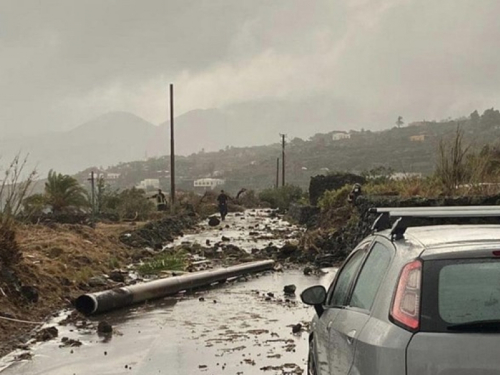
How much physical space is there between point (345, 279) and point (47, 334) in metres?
6.41

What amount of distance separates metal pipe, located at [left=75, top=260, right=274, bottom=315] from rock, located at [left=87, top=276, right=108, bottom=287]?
165 centimetres

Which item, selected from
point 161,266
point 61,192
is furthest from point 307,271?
point 61,192

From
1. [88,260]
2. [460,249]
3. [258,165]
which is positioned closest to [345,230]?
[88,260]

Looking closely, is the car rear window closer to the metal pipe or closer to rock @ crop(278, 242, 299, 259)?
the metal pipe

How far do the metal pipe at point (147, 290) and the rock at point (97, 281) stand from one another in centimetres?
165

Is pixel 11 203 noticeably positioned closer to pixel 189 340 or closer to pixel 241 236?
pixel 189 340

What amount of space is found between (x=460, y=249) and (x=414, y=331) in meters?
0.50

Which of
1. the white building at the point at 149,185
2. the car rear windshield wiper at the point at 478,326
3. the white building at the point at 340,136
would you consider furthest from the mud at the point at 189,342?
the white building at the point at 340,136

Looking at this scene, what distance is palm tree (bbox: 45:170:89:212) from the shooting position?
32.8 metres

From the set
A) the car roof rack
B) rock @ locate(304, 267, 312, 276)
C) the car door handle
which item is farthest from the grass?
the car door handle

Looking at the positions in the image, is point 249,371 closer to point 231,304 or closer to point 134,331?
point 134,331

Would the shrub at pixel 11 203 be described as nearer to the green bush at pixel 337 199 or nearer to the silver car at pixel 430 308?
the silver car at pixel 430 308

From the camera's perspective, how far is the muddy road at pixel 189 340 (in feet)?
28.7

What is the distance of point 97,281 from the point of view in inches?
613
